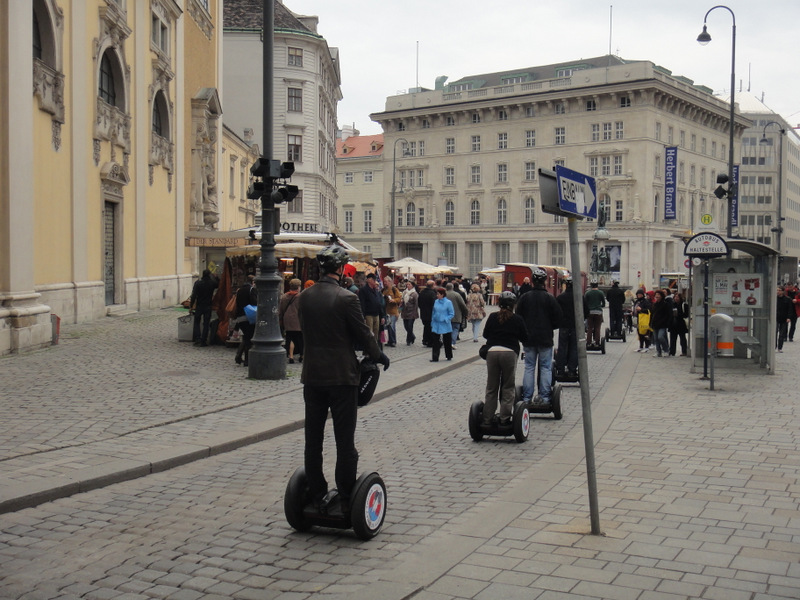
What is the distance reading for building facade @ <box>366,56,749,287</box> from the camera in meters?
73.2

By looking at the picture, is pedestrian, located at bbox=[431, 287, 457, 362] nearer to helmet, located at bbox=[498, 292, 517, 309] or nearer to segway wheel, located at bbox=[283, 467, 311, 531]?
helmet, located at bbox=[498, 292, 517, 309]

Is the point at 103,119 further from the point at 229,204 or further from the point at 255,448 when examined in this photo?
the point at 229,204

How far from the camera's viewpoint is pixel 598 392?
13.4m

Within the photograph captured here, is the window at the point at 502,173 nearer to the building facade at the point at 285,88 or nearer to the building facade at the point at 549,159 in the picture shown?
the building facade at the point at 549,159

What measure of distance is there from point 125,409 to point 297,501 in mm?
5439

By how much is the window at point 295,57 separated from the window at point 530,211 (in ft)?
93.4

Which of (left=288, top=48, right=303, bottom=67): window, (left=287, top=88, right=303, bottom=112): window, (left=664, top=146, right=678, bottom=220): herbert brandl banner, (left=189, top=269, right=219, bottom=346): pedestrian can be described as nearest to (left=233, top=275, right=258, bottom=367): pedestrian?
(left=189, top=269, right=219, bottom=346): pedestrian

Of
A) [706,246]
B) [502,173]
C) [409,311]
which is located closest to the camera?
[706,246]

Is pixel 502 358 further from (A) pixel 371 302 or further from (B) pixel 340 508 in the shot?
(A) pixel 371 302

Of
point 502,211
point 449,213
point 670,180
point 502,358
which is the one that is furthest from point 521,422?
point 449,213

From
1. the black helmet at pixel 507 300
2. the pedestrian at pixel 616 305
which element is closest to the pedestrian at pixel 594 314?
the pedestrian at pixel 616 305

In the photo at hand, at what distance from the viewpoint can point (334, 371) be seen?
551 centimetres

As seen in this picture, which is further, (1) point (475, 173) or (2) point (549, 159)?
(1) point (475, 173)

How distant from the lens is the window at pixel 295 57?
193 feet
